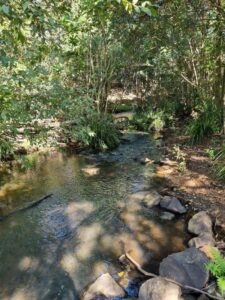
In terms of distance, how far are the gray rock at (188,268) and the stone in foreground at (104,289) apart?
612 millimetres

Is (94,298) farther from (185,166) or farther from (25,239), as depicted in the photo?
(185,166)

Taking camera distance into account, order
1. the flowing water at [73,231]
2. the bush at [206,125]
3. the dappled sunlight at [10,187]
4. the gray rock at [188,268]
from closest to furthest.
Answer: the gray rock at [188,268], the flowing water at [73,231], the dappled sunlight at [10,187], the bush at [206,125]

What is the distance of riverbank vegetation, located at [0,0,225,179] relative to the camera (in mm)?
4977

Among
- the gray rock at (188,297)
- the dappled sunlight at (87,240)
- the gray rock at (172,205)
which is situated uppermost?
the gray rock at (188,297)

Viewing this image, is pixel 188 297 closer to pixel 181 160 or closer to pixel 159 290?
pixel 159 290

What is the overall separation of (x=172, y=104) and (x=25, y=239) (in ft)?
41.3

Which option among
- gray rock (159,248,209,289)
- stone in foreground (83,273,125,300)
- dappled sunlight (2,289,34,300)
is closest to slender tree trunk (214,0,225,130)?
gray rock (159,248,209,289)

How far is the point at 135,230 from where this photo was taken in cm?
567

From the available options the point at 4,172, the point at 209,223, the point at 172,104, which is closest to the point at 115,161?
the point at 4,172

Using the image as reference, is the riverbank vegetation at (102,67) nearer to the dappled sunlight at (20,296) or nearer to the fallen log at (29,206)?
the fallen log at (29,206)

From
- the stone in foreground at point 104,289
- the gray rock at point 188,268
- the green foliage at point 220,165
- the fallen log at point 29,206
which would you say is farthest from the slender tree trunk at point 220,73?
the stone in foreground at point 104,289

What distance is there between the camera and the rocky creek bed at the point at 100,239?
4.11 m

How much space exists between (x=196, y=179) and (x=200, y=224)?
81.6 inches

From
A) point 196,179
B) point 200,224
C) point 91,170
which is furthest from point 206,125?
point 200,224
